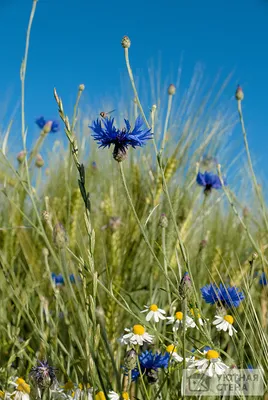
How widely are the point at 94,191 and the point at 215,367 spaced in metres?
1.26

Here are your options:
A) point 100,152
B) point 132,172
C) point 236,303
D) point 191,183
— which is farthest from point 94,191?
point 236,303

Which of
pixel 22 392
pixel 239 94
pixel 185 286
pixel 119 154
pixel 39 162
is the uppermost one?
pixel 39 162

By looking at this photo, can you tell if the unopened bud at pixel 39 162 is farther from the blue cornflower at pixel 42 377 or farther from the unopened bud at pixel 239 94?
the blue cornflower at pixel 42 377

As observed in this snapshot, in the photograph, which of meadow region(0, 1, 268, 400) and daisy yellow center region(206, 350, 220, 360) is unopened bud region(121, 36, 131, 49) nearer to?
meadow region(0, 1, 268, 400)

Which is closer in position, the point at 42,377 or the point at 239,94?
the point at 42,377

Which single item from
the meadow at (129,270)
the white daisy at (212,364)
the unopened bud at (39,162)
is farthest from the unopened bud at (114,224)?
the white daisy at (212,364)

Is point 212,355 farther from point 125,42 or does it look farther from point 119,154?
point 125,42

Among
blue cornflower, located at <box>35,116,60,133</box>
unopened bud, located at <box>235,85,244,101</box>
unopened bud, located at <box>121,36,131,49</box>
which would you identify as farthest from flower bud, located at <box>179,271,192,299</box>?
blue cornflower, located at <box>35,116,60,133</box>

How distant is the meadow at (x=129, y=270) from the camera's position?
2.24 ft

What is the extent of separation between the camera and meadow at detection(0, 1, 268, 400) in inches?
26.9

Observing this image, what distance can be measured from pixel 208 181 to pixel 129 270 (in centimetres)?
31

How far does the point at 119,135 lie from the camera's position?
28.1 inches

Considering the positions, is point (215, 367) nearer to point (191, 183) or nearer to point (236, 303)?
point (236, 303)

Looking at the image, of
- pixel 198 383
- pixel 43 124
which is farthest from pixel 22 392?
pixel 43 124
